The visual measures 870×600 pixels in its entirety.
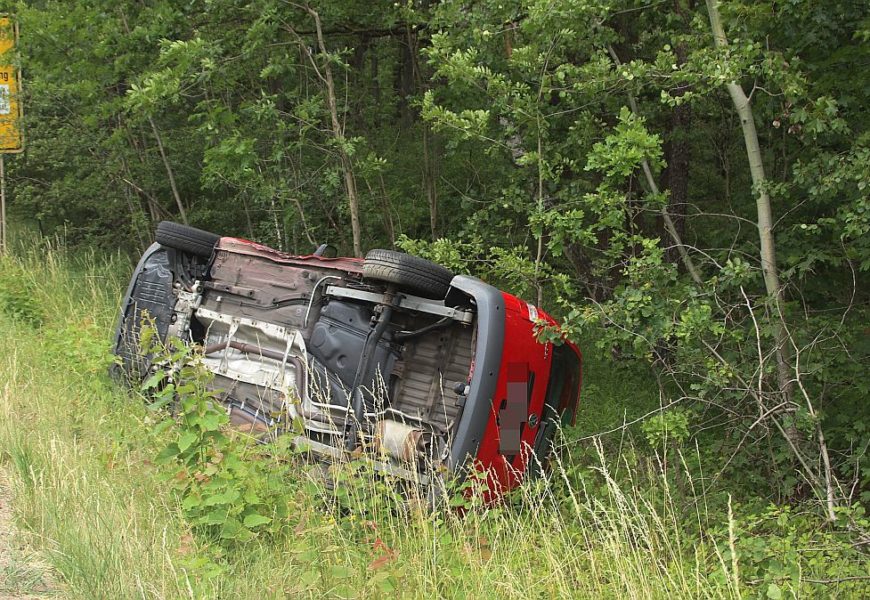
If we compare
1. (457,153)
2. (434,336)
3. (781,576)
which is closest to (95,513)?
(434,336)

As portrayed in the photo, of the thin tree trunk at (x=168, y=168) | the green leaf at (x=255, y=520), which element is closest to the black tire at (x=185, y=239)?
the green leaf at (x=255, y=520)

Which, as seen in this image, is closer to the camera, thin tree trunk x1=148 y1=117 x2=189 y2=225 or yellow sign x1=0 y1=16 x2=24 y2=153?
yellow sign x1=0 y1=16 x2=24 y2=153

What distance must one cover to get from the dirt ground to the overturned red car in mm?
1396

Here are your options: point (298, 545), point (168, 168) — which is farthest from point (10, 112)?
point (298, 545)

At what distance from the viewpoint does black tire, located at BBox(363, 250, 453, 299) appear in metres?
5.56

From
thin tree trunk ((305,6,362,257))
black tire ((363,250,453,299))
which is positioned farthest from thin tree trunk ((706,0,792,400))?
thin tree trunk ((305,6,362,257))

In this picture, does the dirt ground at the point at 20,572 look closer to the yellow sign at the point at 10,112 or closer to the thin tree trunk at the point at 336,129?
the thin tree trunk at the point at 336,129

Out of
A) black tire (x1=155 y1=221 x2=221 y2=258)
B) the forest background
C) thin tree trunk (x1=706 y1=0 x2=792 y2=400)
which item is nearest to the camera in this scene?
the forest background

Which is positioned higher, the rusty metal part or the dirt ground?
the rusty metal part

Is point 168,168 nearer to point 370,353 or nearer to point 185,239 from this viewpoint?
point 185,239

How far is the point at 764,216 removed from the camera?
20.3ft

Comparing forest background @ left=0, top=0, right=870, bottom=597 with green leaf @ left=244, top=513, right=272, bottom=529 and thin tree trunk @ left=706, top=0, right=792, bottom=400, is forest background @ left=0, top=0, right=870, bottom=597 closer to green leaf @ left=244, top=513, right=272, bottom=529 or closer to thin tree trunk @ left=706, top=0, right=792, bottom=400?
thin tree trunk @ left=706, top=0, right=792, bottom=400

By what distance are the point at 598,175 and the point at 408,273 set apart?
3.89m

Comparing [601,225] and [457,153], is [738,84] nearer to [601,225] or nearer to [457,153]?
[601,225]
